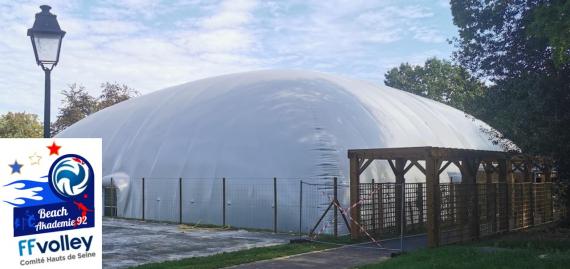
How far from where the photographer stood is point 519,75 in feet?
63.0

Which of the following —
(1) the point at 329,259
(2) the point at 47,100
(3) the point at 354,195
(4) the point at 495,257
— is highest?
(2) the point at 47,100

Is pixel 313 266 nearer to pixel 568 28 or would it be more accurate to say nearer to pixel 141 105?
pixel 568 28

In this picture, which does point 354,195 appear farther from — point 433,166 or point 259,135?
point 259,135

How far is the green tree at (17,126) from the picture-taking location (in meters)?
64.8

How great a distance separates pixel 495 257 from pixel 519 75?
28.3 ft

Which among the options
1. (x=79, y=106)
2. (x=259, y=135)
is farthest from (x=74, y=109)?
(x=259, y=135)

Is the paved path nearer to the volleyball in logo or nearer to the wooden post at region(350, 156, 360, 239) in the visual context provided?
the wooden post at region(350, 156, 360, 239)

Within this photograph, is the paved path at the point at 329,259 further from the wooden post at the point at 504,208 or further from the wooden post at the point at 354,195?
the wooden post at the point at 504,208

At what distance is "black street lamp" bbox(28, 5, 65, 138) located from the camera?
817 centimetres

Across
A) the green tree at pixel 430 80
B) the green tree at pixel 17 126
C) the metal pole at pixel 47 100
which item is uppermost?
the green tree at pixel 430 80

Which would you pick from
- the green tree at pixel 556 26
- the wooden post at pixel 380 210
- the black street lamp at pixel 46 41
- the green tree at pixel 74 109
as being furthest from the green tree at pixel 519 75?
the green tree at pixel 74 109

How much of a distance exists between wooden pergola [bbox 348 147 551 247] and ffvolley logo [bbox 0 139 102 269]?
10.8 meters

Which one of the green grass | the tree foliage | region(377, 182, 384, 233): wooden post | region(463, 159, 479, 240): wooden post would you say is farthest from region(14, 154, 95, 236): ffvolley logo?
the tree foliage

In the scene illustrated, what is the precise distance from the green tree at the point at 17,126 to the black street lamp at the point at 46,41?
60.5 meters
